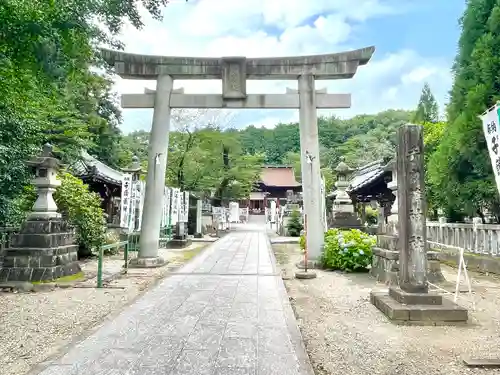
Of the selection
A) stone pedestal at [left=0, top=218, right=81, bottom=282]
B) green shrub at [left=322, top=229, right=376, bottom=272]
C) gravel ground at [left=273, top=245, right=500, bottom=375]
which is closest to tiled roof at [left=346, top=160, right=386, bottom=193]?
green shrub at [left=322, top=229, right=376, bottom=272]

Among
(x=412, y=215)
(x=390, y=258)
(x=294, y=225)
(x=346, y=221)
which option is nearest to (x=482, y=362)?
(x=412, y=215)

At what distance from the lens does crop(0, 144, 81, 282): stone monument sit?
7.18 metres

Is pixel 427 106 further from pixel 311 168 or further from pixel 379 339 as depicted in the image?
pixel 379 339

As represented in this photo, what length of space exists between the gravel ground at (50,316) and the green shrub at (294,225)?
15471 mm

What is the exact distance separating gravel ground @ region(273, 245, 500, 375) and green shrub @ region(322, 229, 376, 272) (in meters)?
2.41

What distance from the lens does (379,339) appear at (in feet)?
13.9

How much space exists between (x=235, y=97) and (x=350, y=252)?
4904 mm

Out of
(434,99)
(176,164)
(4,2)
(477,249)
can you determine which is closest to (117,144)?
(176,164)

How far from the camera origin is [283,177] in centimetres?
5241

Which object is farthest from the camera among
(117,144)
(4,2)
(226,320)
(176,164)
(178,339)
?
(117,144)

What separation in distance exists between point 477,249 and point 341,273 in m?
3.64

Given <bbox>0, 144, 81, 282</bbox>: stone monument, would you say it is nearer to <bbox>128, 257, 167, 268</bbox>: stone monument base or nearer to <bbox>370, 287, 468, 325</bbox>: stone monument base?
<bbox>128, 257, 167, 268</bbox>: stone monument base

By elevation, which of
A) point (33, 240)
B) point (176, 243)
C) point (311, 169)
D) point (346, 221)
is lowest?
point (176, 243)

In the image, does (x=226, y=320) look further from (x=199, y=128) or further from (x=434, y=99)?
(x=434, y=99)
